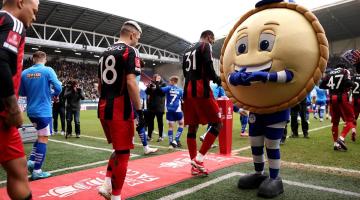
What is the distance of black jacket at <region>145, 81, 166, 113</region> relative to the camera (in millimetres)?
9570

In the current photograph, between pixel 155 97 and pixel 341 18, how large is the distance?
1002 inches

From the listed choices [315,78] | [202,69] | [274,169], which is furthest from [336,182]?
[202,69]

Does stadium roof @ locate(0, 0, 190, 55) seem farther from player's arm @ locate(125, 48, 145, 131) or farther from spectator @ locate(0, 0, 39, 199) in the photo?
spectator @ locate(0, 0, 39, 199)

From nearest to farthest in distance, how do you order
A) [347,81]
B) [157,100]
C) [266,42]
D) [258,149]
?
[266,42] → [258,149] → [347,81] → [157,100]

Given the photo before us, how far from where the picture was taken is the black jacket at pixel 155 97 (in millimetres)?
9570

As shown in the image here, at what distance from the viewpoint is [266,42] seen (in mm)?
3686

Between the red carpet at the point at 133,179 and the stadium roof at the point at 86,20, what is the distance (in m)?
26.2

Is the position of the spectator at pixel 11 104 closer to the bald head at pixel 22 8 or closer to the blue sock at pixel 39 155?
the bald head at pixel 22 8

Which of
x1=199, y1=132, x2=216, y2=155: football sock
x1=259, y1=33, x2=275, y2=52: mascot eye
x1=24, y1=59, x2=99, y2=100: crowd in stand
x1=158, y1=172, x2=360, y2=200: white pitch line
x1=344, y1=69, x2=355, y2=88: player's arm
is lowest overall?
x1=158, y1=172, x2=360, y2=200: white pitch line

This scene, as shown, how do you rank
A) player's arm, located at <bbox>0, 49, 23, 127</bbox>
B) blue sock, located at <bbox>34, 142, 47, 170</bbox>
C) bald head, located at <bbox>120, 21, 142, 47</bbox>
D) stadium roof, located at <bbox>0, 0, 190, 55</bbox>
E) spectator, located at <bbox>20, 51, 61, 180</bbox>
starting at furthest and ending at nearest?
1. stadium roof, located at <bbox>0, 0, 190, 55</bbox>
2. spectator, located at <bbox>20, 51, 61, 180</bbox>
3. blue sock, located at <bbox>34, 142, 47, 170</bbox>
4. bald head, located at <bbox>120, 21, 142, 47</bbox>
5. player's arm, located at <bbox>0, 49, 23, 127</bbox>

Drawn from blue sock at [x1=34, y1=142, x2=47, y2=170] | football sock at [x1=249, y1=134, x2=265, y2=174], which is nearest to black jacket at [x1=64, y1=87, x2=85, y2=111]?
blue sock at [x1=34, y1=142, x2=47, y2=170]

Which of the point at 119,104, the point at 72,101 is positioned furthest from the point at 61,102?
the point at 119,104

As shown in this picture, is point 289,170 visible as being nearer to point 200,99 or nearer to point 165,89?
point 200,99

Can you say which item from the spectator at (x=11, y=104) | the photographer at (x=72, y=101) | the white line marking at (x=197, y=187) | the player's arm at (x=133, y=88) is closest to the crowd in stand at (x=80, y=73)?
the photographer at (x=72, y=101)
